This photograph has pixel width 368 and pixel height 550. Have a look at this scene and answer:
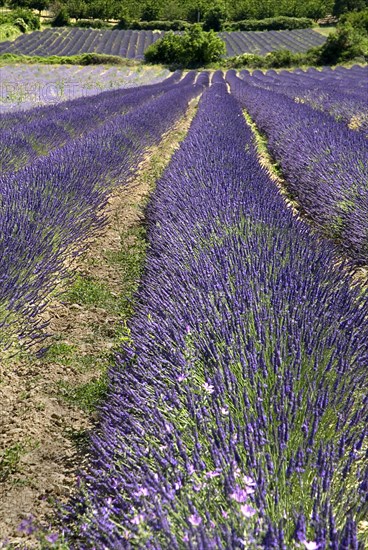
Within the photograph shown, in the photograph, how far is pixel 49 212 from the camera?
322 cm

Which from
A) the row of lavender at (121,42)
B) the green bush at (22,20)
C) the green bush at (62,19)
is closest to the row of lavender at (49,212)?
the row of lavender at (121,42)

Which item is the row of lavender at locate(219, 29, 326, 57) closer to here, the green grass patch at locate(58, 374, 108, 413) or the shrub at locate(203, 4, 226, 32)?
the shrub at locate(203, 4, 226, 32)

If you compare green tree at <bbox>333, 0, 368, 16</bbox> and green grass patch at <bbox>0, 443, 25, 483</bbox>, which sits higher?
green tree at <bbox>333, 0, 368, 16</bbox>

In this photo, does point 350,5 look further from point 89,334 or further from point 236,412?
point 236,412

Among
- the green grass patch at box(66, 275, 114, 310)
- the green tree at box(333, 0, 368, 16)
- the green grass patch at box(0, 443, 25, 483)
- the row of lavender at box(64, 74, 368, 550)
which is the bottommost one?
the green grass patch at box(66, 275, 114, 310)

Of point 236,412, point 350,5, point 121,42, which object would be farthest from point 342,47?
point 236,412

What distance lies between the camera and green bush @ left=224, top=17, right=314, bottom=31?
4734 centimetres

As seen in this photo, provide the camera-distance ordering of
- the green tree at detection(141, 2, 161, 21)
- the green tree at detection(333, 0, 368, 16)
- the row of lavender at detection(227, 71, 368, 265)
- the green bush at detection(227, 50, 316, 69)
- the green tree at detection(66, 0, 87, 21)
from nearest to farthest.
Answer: the row of lavender at detection(227, 71, 368, 265), the green bush at detection(227, 50, 316, 69), the green tree at detection(66, 0, 87, 21), the green tree at detection(141, 2, 161, 21), the green tree at detection(333, 0, 368, 16)

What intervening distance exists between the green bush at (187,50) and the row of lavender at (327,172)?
2349 cm

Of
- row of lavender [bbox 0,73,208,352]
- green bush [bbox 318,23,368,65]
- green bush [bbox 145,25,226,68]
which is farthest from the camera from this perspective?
green bush [bbox 145,25,226,68]

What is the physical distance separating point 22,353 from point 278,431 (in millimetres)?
1405

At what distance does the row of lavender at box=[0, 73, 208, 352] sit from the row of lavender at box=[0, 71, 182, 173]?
54 cm

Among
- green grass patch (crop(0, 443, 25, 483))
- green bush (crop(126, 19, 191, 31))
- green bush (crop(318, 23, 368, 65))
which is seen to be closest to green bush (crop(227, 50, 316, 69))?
green bush (crop(318, 23, 368, 65))

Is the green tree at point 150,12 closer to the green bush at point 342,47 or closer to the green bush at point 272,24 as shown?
the green bush at point 272,24
